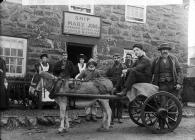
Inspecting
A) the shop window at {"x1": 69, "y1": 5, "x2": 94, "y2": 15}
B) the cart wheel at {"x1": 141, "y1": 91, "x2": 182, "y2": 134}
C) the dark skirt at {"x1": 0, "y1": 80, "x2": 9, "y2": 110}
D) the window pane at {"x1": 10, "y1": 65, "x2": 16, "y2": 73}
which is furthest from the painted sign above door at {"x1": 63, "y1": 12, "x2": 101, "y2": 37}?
the cart wheel at {"x1": 141, "y1": 91, "x2": 182, "y2": 134}

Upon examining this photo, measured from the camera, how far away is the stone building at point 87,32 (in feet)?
38.7

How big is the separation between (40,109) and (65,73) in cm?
172

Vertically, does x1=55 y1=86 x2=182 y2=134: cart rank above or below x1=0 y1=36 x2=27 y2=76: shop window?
below

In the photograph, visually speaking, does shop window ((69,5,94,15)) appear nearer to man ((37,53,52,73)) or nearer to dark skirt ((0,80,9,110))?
man ((37,53,52,73))

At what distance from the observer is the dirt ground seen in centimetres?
706

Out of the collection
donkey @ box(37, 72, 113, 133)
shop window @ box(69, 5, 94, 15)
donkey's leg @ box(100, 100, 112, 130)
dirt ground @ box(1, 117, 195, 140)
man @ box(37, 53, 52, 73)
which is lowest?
dirt ground @ box(1, 117, 195, 140)

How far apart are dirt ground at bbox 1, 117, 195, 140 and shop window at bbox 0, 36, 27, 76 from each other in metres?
4.00

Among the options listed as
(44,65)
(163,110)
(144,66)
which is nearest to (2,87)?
(44,65)

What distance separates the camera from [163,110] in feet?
23.9

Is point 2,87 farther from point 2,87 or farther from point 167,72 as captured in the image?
point 167,72

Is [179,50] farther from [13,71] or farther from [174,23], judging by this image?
[13,71]

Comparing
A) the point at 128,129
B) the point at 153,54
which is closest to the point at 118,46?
the point at 153,54

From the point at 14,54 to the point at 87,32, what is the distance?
305 centimetres

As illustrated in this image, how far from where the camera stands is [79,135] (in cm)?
743
